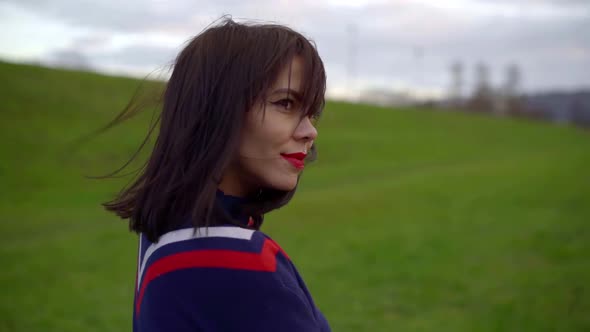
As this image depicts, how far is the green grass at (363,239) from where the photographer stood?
6.01m

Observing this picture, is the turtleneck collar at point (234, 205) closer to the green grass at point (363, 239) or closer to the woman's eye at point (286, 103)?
the woman's eye at point (286, 103)

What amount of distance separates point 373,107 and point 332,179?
2850 cm

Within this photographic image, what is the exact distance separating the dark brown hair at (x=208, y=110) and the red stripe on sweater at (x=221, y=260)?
0.23 feet

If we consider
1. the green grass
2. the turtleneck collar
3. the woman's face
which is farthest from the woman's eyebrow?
the green grass

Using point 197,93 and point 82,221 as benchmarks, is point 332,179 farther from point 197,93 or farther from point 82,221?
point 197,93

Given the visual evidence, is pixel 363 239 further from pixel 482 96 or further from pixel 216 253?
pixel 482 96

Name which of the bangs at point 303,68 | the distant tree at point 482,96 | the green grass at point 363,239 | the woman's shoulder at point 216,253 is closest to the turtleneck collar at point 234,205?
the woman's shoulder at point 216,253

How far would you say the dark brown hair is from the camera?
130 centimetres

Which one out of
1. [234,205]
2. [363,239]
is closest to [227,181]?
[234,205]

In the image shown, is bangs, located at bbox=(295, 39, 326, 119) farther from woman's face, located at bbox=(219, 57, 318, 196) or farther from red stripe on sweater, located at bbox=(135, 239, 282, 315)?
red stripe on sweater, located at bbox=(135, 239, 282, 315)

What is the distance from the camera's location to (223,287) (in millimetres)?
1184

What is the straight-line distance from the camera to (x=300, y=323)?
1.22 m

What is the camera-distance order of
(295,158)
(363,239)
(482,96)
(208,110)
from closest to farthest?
(208,110) < (295,158) < (363,239) < (482,96)

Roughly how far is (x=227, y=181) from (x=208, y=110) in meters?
0.18
